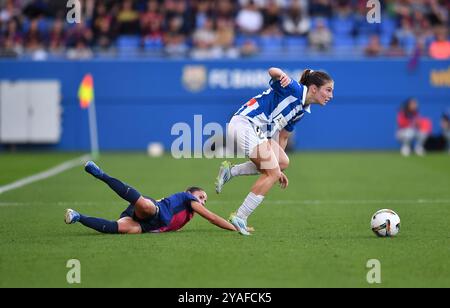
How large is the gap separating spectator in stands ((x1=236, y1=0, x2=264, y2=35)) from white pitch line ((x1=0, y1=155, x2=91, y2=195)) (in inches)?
262

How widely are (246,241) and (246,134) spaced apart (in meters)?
1.46

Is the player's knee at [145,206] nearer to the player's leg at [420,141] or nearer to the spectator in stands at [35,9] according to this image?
the player's leg at [420,141]

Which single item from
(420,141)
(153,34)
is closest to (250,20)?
(153,34)

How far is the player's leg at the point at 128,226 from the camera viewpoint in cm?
1162

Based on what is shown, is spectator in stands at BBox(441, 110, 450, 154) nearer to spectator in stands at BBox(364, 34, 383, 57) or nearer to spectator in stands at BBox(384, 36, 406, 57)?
spectator in stands at BBox(384, 36, 406, 57)

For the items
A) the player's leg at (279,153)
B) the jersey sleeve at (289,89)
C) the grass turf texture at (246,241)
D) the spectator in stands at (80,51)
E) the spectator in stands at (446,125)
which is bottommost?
the grass turf texture at (246,241)

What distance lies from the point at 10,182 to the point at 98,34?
37.0 ft

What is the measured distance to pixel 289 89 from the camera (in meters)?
11.8

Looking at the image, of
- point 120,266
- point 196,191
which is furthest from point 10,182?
point 120,266

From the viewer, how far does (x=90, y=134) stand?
3039 cm

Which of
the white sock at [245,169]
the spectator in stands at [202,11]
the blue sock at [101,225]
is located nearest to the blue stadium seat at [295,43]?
the spectator in stands at [202,11]

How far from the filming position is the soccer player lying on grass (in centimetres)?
1127

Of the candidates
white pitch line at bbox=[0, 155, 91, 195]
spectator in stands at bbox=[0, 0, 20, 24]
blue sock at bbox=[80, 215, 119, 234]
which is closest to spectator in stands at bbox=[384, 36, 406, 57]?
white pitch line at bbox=[0, 155, 91, 195]
